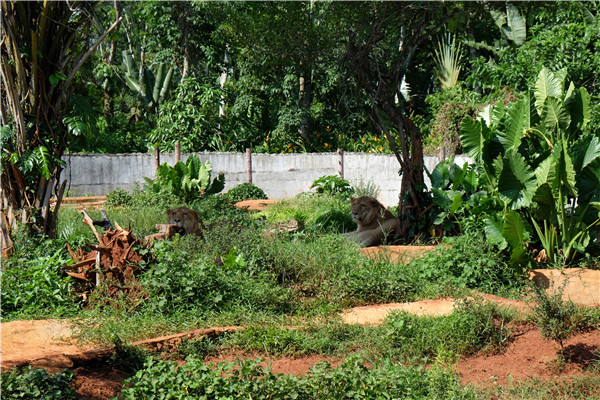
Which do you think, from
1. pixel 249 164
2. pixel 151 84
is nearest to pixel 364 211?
pixel 249 164

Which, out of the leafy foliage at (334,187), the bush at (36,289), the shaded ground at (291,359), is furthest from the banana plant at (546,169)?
the leafy foliage at (334,187)

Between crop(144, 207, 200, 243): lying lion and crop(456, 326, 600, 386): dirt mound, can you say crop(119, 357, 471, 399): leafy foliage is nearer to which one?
crop(456, 326, 600, 386): dirt mound

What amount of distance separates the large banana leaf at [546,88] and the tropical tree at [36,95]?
5.43m

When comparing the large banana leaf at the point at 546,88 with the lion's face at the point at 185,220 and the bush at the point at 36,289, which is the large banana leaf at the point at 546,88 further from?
the bush at the point at 36,289

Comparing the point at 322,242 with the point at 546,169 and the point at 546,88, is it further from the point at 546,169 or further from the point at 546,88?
the point at 546,88

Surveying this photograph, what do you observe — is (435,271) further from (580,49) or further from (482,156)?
(580,49)

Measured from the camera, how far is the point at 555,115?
337 inches

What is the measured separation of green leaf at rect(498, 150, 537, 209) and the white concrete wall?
853 centimetres

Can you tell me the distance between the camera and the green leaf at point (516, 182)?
8.23m

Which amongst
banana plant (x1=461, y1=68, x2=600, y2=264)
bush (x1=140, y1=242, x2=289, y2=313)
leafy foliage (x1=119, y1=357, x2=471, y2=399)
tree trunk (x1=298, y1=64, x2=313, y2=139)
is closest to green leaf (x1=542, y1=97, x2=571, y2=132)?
banana plant (x1=461, y1=68, x2=600, y2=264)

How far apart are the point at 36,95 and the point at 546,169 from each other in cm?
600

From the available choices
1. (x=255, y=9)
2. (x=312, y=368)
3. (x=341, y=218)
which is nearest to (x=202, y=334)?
(x=312, y=368)

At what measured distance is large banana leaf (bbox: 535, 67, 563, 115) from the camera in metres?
8.89

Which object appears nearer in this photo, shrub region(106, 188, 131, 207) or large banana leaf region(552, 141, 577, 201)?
large banana leaf region(552, 141, 577, 201)
